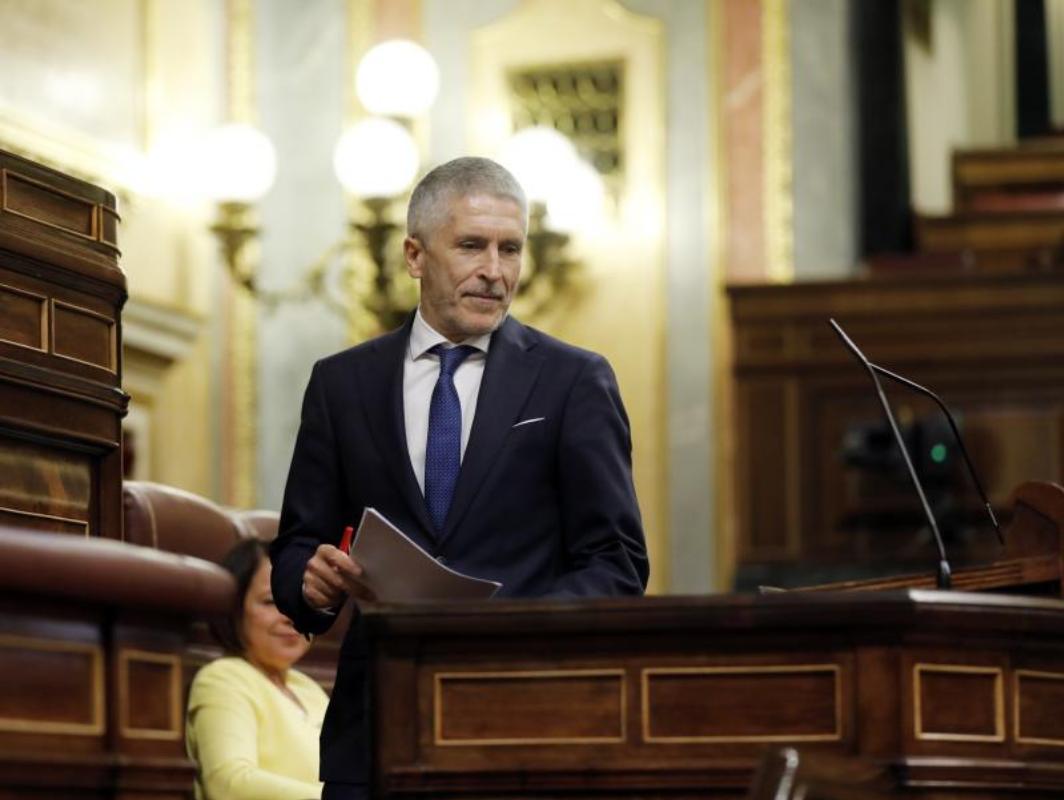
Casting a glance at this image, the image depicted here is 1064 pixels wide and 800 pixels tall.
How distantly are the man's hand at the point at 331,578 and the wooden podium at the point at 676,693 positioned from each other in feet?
0.45

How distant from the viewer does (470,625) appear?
10.5 feet

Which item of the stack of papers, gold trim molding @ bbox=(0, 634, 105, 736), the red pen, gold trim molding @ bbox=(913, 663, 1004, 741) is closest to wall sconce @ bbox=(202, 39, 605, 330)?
the red pen

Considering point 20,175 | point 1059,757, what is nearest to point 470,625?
point 1059,757

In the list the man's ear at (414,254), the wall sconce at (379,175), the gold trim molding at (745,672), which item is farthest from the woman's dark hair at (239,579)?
the wall sconce at (379,175)

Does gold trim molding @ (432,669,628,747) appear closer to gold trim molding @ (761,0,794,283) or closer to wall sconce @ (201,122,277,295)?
wall sconce @ (201,122,277,295)

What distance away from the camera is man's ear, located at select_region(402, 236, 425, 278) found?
368cm

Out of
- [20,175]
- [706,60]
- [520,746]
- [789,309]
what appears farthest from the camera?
[706,60]

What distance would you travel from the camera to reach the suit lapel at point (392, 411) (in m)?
3.56

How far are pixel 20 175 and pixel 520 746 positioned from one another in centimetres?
155

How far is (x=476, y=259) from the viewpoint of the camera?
360cm

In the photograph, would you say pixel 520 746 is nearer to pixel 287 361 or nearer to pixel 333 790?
pixel 333 790

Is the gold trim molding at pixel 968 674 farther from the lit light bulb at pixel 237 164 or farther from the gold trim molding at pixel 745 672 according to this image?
the lit light bulb at pixel 237 164

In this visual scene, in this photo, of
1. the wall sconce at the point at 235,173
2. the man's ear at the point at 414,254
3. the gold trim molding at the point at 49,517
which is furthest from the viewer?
the wall sconce at the point at 235,173

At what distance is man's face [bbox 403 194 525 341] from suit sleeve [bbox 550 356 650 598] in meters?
0.18
